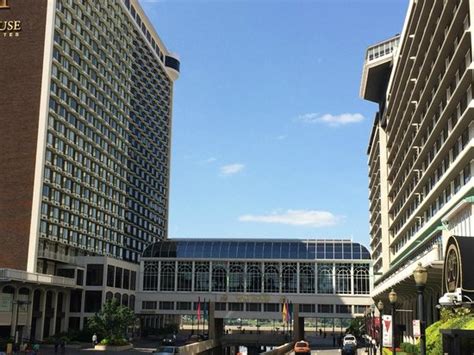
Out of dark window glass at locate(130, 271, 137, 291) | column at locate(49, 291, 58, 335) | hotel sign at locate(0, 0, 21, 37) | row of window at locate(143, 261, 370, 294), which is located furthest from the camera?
dark window glass at locate(130, 271, 137, 291)

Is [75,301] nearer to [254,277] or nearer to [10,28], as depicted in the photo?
[254,277]

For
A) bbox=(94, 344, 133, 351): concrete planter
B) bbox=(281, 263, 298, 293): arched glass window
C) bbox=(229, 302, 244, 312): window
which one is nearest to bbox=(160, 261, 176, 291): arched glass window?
bbox=(229, 302, 244, 312): window

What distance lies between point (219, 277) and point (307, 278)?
1491 centimetres

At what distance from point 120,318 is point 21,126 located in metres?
29.6

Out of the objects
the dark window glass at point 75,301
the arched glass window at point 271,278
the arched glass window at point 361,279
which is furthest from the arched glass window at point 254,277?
the dark window glass at point 75,301

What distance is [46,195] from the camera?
3438 inches

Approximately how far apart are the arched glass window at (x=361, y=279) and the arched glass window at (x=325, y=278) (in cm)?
412

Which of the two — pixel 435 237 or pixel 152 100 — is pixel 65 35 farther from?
pixel 435 237

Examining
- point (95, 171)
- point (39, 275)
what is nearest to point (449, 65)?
point (39, 275)

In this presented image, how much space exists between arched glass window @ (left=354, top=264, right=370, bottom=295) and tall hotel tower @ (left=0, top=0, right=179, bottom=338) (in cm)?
3811

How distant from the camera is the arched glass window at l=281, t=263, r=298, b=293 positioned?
106 metres

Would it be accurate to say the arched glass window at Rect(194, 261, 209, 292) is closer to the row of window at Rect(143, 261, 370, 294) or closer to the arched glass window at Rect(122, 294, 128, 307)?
the row of window at Rect(143, 261, 370, 294)

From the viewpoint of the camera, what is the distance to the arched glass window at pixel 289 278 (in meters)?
106

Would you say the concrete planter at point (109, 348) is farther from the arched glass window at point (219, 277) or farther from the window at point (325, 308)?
the window at point (325, 308)
